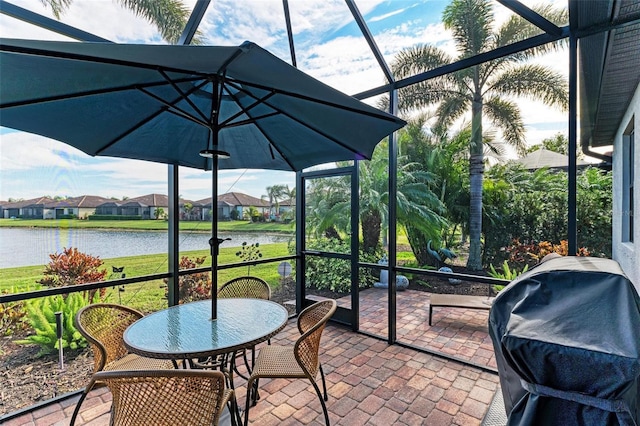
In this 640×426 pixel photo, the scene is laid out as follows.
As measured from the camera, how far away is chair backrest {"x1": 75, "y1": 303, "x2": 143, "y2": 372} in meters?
2.12

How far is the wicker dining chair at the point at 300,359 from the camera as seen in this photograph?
7.01 feet

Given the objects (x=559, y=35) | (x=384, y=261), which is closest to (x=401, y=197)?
(x=384, y=261)

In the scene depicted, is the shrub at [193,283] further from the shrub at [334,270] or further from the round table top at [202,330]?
the shrub at [334,270]

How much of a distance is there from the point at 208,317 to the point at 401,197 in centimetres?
381

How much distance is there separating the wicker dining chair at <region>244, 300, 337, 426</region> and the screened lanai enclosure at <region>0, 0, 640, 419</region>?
2.41 feet

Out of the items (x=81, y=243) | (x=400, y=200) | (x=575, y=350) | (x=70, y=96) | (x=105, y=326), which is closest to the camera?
(x=575, y=350)

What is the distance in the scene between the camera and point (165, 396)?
58.7 inches

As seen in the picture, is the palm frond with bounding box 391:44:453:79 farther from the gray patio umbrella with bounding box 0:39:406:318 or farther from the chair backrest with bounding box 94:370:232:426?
the chair backrest with bounding box 94:370:232:426

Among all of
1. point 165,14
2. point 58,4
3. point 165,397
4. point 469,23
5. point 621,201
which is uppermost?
point 165,14

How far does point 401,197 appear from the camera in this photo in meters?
5.23

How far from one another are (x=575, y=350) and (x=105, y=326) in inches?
113

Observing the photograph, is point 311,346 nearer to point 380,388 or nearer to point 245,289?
point 380,388

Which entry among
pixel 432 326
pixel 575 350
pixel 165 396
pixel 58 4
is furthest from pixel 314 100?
pixel 432 326

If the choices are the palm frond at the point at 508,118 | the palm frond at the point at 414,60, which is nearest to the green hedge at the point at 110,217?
the palm frond at the point at 414,60
